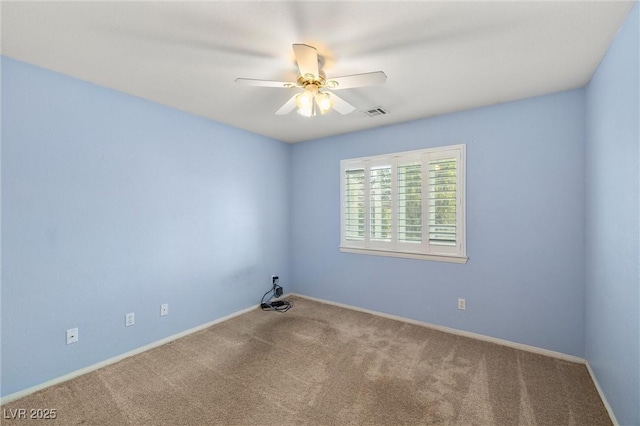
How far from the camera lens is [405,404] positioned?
6.26ft

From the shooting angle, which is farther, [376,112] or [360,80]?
[376,112]

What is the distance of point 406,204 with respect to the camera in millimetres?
3316

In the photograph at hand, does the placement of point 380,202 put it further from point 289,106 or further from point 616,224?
point 616,224

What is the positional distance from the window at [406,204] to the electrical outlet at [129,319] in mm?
2495

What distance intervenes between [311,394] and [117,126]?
9.29 ft

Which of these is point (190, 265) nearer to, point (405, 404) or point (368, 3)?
point (405, 404)

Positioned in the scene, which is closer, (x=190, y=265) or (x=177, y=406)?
(x=177, y=406)

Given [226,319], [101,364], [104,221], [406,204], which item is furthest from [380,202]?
[101,364]

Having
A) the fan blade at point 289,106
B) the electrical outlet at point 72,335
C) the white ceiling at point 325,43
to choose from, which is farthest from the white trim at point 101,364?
the fan blade at point 289,106

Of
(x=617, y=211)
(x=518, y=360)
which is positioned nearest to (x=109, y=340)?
(x=518, y=360)

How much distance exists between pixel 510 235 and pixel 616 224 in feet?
3.27

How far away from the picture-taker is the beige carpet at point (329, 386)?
1.80 metres

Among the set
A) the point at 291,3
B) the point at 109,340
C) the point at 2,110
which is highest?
the point at 291,3

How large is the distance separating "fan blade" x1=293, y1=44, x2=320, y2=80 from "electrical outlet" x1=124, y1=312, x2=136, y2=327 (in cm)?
264
